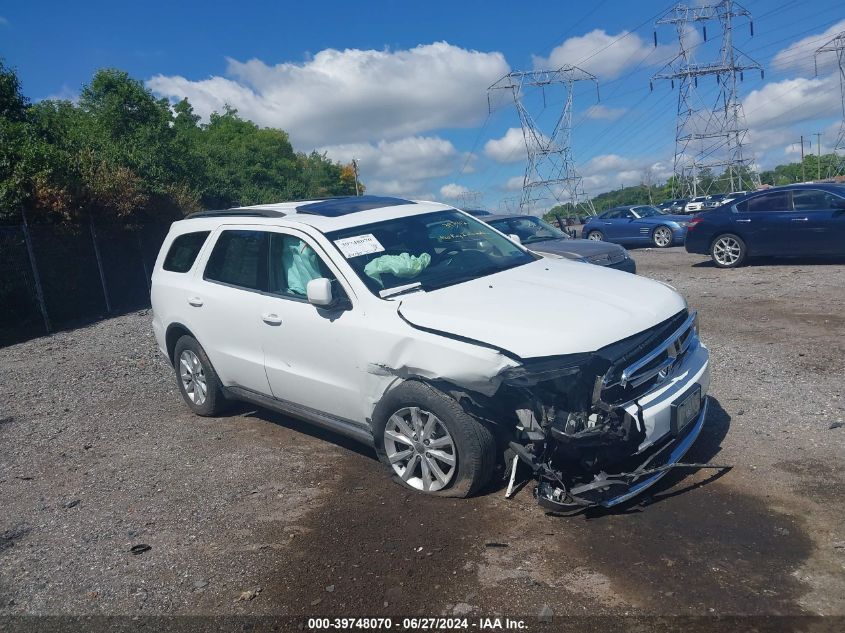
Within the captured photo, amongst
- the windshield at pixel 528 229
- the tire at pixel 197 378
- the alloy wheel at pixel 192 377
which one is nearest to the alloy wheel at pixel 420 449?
the tire at pixel 197 378

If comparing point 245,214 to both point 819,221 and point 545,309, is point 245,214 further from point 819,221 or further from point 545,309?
point 819,221

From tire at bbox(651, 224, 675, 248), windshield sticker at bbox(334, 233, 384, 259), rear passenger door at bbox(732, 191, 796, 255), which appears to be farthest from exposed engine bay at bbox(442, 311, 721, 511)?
tire at bbox(651, 224, 675, 248)

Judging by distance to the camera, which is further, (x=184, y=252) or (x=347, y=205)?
(x=184, y=252)

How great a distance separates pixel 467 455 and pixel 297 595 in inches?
48.1

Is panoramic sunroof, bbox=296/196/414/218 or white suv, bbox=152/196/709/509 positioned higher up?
panoramic sunroof, bbox=296/196/414/218

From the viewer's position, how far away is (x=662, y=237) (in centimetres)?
2106

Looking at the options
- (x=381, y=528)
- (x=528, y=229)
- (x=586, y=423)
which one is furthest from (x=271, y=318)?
(x=528, y=229)

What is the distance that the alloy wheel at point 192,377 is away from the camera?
21.9 feet

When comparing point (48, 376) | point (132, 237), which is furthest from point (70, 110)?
point (48, 376)

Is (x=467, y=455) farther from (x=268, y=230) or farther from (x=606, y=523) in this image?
(x=268, y=230)

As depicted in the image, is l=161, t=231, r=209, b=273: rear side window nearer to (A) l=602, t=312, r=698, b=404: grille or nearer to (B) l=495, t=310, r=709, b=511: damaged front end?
(B) l=495, t=310, r=709, b=511: damaged front end

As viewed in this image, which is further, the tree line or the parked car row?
the tree line

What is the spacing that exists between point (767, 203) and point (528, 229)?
4.70 m

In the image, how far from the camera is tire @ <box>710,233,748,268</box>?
1382cm
